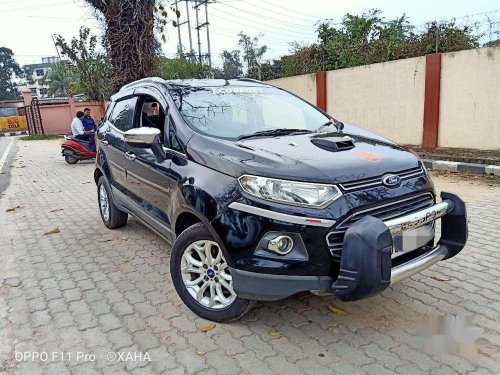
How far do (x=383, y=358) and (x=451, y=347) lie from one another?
0.45m

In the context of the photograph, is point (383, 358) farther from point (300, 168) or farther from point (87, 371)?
point (87, 371)

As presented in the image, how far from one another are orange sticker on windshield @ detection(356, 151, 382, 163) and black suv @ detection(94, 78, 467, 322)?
18 mm

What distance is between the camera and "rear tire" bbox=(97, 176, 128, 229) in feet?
16.7

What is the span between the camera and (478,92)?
27.5ft

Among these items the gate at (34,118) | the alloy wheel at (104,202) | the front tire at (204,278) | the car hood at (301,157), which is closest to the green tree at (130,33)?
the alloy wheel at (104,202)

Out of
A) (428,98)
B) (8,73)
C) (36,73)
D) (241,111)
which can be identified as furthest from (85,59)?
(36,73)

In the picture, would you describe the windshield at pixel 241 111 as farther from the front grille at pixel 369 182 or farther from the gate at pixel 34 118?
the gate at pixel 34 118

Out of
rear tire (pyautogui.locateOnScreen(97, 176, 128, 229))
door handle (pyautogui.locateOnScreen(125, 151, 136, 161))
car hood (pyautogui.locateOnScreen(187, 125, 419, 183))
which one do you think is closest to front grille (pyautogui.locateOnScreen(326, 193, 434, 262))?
car hood (pyautogui.locateOnScreen(187, 125, 419, 183))

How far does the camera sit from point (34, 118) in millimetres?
29078

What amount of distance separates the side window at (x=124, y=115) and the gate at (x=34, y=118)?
1030 inches

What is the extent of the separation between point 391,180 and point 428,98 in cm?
747

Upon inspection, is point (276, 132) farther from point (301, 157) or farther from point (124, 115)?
point (124, 115)

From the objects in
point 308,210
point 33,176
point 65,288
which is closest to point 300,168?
point 308,210

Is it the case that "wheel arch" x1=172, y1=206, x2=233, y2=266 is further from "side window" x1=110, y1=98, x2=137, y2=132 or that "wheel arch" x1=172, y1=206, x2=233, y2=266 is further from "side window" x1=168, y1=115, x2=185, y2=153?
"side window" x1=110, y1=98, x2=137, y2=132
